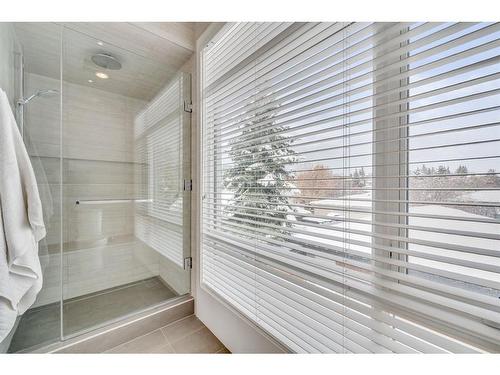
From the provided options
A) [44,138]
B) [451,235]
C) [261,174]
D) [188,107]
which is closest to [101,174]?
[44,138]

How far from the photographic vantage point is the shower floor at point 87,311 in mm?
1265

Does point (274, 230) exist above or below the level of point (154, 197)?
below

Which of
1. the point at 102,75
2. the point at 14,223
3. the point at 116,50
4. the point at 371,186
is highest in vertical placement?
the point at 116,50

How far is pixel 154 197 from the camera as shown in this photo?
5.92 feet

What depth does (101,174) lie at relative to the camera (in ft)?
5.26

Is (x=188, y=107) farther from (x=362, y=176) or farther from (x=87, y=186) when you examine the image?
(x=362, y=176)

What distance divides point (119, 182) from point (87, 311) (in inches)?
35.8

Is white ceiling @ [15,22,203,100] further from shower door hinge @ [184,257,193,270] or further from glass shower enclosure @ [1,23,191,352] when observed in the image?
shower door hinge @ [184,257,193,270]

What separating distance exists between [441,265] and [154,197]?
5.90ft

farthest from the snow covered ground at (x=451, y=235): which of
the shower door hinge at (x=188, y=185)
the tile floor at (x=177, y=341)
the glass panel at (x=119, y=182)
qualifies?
the glass panel at (x=119, y=182)

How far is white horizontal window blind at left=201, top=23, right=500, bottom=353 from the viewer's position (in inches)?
22.6

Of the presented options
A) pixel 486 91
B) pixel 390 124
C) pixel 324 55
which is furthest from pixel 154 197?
pixel 486 91

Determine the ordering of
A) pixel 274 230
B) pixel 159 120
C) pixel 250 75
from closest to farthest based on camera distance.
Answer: pixel 274 230, pixel 250 75, pixel 159 120
